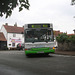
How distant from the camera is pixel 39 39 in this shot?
13055mm

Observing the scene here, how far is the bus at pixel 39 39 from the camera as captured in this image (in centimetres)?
1286

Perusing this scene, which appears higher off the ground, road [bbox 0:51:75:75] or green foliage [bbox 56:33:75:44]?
green foliage [bbox 56:33:75:44]

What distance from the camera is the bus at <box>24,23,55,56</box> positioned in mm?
12859

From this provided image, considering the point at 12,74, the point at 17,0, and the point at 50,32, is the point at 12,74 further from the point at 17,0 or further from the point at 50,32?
the point at 50,32

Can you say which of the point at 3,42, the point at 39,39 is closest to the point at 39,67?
the point at 39,39

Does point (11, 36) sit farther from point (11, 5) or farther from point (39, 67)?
point (11, 5)

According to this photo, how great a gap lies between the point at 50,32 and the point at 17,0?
8.06 metres

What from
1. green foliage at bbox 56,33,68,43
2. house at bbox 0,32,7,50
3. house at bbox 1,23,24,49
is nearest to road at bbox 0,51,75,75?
green foliage at bbox 56,33,68,43

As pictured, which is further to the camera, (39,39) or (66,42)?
(66,42)

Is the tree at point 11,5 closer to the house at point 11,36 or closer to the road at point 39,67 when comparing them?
the road at point 39,67

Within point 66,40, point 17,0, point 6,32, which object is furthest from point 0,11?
point 6,32

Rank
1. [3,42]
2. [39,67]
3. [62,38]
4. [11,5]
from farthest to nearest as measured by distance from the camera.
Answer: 1. [3,42]
2. [62,38]
3. [39,67]
4. [11,5]

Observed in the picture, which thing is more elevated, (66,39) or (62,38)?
(62,38)

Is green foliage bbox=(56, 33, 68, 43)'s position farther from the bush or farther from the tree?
the tree
